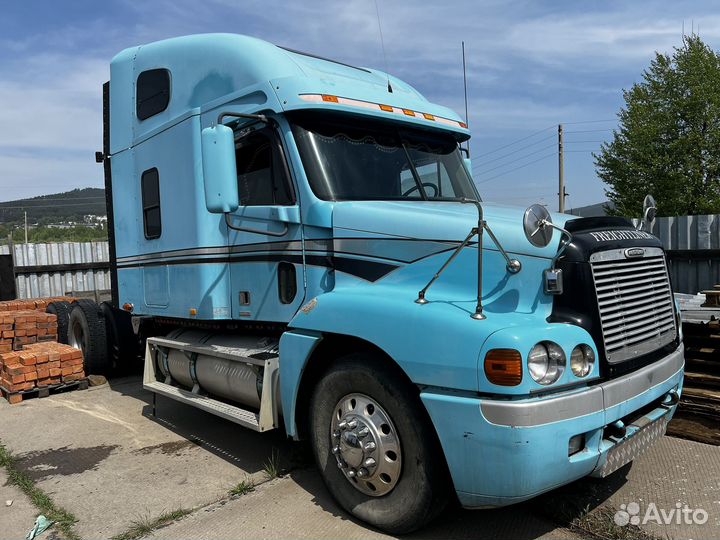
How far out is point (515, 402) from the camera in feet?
9.02

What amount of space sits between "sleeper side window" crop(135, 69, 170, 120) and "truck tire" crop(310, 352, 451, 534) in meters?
3.43

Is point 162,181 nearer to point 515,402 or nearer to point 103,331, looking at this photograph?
point 103,331

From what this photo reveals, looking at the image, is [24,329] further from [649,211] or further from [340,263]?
[649,211]

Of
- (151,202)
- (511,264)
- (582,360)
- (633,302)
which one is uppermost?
(151,202)

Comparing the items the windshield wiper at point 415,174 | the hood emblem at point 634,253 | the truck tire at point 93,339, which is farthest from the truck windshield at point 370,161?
the truck tire at point 93,339

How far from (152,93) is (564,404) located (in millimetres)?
4894

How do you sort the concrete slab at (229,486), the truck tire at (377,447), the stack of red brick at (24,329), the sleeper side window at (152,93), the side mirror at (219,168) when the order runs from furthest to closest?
the stack of red brick at (24,329)
the sleeper side window at (152,93)
the side mirror at (219,168)
the concrete slab at (229,486)
the truck tire at (377,447)

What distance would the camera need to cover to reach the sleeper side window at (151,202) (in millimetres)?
5656

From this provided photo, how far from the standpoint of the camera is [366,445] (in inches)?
133

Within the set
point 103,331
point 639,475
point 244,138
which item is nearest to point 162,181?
point 244,138

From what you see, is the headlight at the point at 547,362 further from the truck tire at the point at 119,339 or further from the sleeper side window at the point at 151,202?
the truck tire at the point at 119,339

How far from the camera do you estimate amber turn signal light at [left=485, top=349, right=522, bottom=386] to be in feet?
9.00

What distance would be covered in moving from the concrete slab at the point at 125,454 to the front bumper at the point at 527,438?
6.88ft
